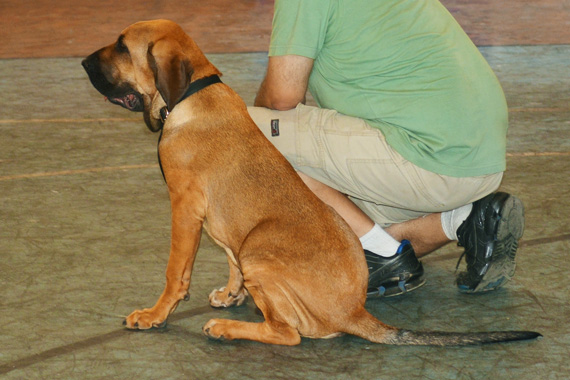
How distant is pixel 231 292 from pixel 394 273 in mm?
785

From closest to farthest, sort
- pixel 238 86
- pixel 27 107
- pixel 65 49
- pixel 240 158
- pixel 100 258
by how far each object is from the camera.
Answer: pixel 240 158 < pixel 100 258 < pixel 27 107 < pixel 238 86 < pixel 65 49

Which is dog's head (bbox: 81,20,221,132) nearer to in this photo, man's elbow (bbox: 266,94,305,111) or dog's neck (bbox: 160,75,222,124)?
dog's neck (bbox: 160,75,222,124)

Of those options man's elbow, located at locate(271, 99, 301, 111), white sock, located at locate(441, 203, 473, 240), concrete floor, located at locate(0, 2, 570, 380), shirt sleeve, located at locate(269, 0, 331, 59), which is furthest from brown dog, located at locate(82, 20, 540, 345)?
white sock, located at locate(441, 203, 473, 240)

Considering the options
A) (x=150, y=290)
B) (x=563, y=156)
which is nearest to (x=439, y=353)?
(x=150, y=290)

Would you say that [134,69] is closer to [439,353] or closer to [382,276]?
[382,276]

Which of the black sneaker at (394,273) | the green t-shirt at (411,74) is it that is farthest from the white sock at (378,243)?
the green t-shirt at (411,74)

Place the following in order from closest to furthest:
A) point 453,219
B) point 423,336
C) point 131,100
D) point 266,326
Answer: point 423,336, point 266,326, point 131,100, point 453,219

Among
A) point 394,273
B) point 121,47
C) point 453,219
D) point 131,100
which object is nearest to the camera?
point 121,47

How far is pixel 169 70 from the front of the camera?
339 centimetres

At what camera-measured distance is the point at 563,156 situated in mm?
5805

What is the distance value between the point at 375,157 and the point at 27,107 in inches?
175

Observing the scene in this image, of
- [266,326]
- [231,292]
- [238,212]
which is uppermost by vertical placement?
[238,212]

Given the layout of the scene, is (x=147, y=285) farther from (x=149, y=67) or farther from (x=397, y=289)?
(x=397, y=289)

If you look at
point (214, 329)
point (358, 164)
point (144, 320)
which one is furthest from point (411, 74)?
point (144, 320)
